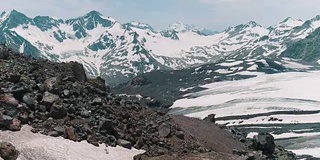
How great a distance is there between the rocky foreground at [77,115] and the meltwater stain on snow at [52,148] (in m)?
0.59

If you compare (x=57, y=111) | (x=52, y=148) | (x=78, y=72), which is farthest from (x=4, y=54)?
(x=52, y=148)

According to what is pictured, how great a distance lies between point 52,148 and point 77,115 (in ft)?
19.0

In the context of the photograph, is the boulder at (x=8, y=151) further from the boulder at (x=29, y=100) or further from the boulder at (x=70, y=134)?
the boulder at (x=29, y=100)

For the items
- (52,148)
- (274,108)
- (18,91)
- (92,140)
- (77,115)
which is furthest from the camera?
(274,108)

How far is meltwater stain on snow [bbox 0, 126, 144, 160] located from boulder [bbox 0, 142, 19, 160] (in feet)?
1.21

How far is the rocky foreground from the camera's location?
29562 millimetres

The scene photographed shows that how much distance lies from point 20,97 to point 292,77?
589 feet

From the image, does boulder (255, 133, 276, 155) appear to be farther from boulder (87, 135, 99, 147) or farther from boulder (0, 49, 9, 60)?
boulder (0, 49, 9, 60)

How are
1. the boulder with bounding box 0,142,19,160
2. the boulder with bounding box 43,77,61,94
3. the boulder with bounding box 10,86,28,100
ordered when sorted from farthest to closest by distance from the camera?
the boulder with bounding box 43,77,61,94, the boulder with bounding box 10,86,28,100, the boulder with bounding box 0,142,19,160

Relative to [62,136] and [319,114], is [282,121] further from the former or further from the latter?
[62,136]

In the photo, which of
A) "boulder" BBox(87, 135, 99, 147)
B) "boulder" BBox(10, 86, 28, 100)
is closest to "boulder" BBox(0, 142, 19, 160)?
"boulder" BBox(87, 135, 99, 147)

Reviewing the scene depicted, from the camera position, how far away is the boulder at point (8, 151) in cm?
2452

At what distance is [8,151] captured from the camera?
970 inches

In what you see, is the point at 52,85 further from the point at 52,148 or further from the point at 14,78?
the point at 52,148
